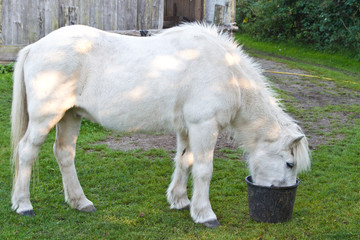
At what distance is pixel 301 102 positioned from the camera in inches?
360

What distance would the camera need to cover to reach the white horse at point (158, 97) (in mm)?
4012

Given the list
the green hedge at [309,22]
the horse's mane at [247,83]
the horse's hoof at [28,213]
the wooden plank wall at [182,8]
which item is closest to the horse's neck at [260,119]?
the horse's mane at [247,83]

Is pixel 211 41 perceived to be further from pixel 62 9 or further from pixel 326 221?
pixel 62 9

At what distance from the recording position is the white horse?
4.01 metres

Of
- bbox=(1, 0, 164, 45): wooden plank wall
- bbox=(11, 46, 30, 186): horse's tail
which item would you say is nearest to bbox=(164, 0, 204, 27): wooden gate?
bbox=(1, 0, 164, 45): wooden plank wall

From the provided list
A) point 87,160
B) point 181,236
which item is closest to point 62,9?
point 87,160

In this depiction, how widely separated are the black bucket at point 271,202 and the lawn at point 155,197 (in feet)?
0.25

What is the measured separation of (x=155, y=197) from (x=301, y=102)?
5415 millimetres

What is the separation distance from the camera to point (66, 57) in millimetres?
4016

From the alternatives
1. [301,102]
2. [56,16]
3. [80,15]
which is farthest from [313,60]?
[56,16]

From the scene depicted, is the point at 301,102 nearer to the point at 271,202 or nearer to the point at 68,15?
the point at 68,15

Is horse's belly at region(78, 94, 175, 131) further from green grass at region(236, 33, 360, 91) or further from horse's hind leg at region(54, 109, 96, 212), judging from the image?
green grass at region(236, 33, 360, 91)

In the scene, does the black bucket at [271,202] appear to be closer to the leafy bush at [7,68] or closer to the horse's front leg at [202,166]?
the horse's front leg at [202,166]

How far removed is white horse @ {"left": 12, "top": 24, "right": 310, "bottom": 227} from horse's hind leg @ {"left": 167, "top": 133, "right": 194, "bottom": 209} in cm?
31
